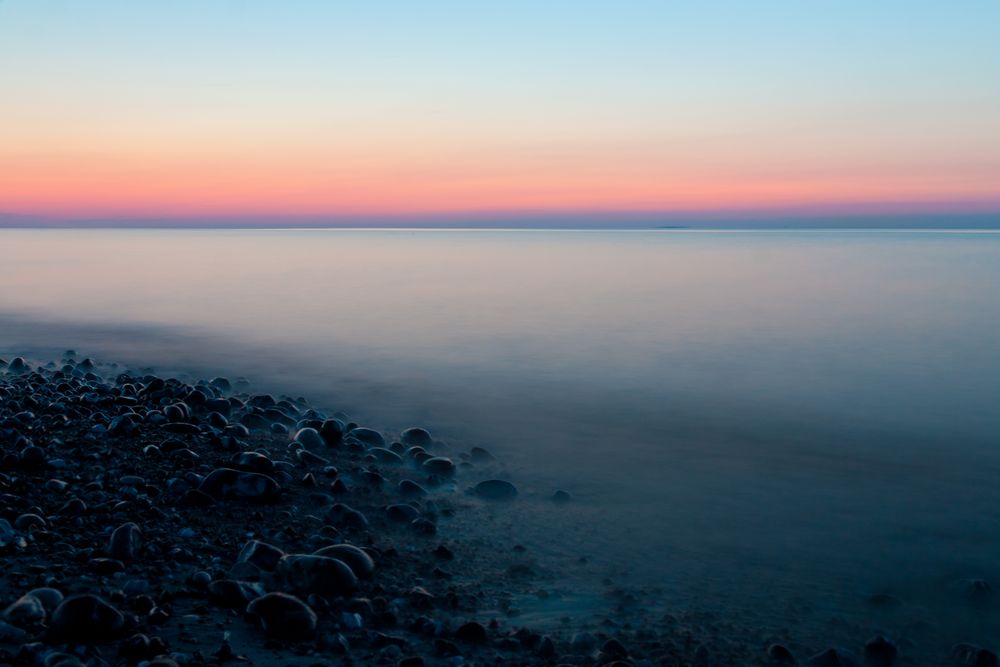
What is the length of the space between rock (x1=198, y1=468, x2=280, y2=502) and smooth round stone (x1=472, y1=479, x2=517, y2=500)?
1.88 meters

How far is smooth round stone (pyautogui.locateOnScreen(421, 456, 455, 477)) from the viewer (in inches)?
304

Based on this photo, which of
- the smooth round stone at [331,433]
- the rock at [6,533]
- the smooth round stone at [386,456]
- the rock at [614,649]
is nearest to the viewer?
the rock at [614,649]

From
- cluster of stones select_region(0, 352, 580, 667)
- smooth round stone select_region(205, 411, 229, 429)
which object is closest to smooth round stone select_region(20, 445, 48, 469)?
cluster of stones select_region(0, 352, 580, 667)

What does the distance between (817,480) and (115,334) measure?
1575 centimetres

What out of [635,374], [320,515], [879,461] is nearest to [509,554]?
[320,515]

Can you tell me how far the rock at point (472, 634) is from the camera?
4.43 m

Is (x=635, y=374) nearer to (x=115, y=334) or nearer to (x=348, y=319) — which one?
(x=348, y=319)

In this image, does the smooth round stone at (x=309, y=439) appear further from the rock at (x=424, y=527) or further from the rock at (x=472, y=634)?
the rock at (x=472, y=634)

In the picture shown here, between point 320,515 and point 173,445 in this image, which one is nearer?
point 320,515

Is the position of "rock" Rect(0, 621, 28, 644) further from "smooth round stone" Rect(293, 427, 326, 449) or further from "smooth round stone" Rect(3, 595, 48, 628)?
"smooth round stone" Rect(293, 427, 326, 449)

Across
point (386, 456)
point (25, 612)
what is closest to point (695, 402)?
point (386, 456)

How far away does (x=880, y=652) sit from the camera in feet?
15.1

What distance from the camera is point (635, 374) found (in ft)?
44.6

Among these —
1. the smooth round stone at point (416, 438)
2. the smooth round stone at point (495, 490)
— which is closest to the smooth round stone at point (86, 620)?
the smooth round stone at point (495, 490)
